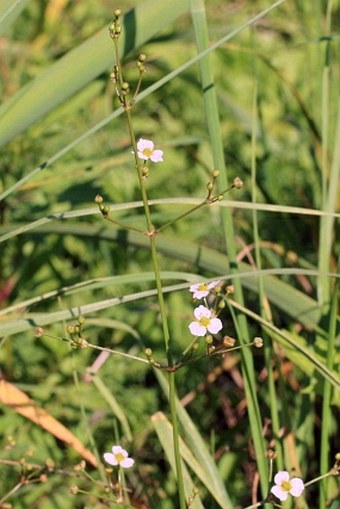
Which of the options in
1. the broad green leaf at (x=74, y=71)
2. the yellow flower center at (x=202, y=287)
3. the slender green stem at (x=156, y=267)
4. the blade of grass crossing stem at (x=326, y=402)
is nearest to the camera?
the slender green stem at (x=156, y=267)

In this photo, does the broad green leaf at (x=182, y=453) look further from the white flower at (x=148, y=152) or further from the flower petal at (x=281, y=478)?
the white flower at (x=148, y=152)

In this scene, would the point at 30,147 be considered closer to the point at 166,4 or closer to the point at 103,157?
the point at 103,157

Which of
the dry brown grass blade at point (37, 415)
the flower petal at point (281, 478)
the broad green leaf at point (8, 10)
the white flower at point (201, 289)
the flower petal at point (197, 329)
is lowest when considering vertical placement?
the flower petal at point (281, 478)

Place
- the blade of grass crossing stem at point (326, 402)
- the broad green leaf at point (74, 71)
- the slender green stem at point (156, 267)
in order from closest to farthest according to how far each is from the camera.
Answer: the slender green stem at point (156, 267) < the blade of grass crossing stem at point (326, 402) < the broad green leaf at point (74, 71)

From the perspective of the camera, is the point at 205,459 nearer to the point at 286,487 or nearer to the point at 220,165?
the point at 286,487

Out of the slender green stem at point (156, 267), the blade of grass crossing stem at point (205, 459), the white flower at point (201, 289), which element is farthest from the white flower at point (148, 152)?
the blade of grass crossing stem at point (205, 459)

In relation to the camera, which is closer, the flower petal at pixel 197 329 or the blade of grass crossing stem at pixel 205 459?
the flower petal at pixel 197 329

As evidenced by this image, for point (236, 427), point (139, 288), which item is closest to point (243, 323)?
point (236, 427)
